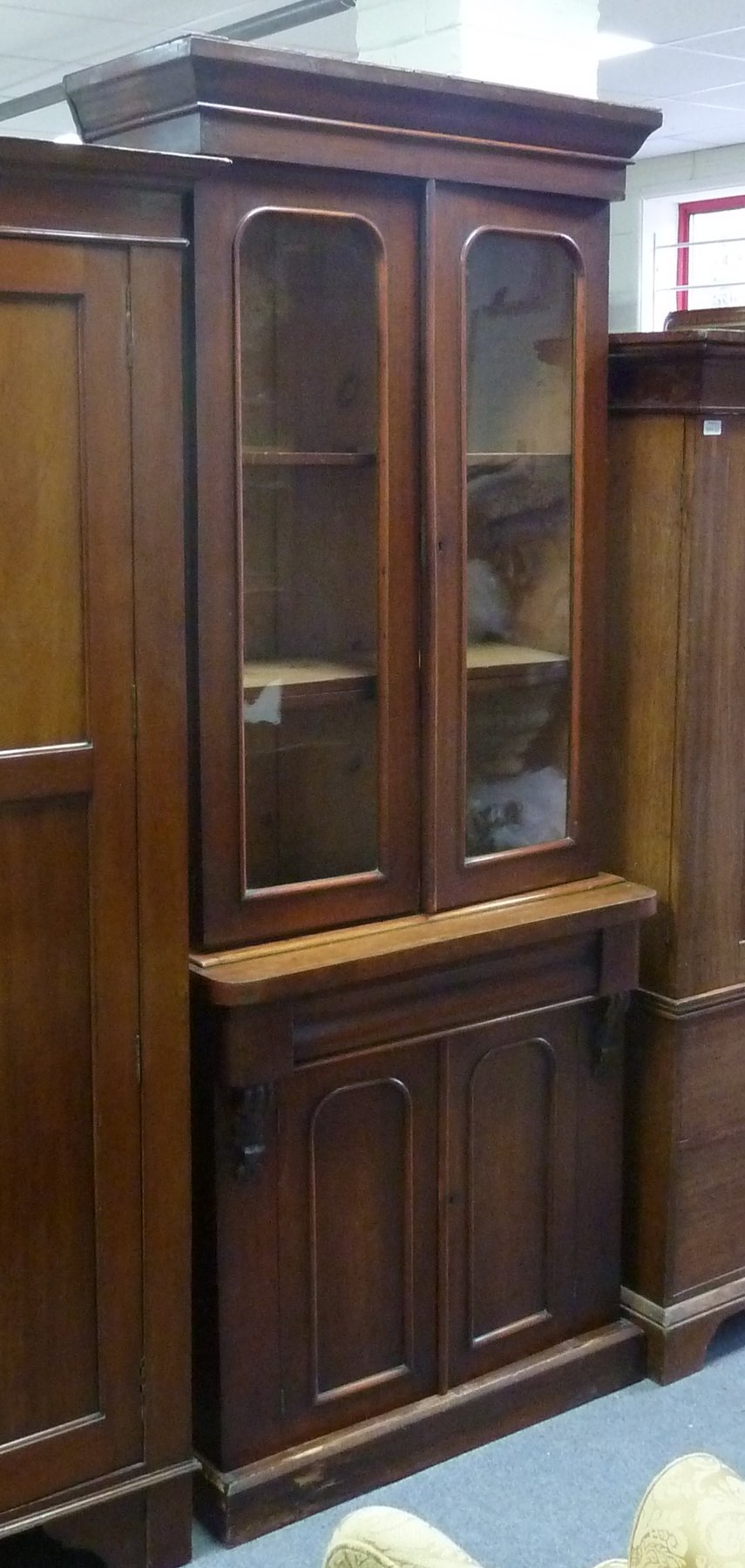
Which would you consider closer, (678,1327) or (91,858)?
(91,858)

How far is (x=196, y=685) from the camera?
190 cm

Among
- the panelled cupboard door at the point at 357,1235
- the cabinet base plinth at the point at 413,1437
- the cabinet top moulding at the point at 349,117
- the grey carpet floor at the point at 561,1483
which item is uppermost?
the cabinet top moulding at the point at 349,117

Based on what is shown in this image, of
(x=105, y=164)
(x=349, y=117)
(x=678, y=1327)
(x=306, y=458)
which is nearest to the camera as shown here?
(x=105, y=164)

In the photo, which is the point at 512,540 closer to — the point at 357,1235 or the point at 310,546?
the point at 310,546

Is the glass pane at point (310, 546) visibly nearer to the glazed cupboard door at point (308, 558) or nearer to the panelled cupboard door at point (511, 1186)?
the glazed cupboard door at point (308, 558)

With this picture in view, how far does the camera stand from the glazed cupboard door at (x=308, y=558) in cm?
190

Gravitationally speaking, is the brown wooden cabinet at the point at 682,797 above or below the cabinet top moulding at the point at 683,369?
below

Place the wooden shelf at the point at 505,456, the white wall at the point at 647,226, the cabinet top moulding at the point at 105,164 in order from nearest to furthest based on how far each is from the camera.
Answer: the cabinet top moulding at the point at 105,164 < the wooden shelf at the point at 505,456 < the white wall at the point at 647,226

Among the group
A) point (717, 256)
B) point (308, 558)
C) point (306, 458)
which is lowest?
point (308, 558)

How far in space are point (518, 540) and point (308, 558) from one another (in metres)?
0.34

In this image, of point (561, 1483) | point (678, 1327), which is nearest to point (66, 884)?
point (561, 1483)

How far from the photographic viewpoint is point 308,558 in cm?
207

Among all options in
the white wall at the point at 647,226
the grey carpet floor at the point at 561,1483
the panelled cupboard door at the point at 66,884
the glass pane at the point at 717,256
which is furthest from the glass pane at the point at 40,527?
the glass pane at the point at 717,256

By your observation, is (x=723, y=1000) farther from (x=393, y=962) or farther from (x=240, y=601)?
(x=240, y=601)
